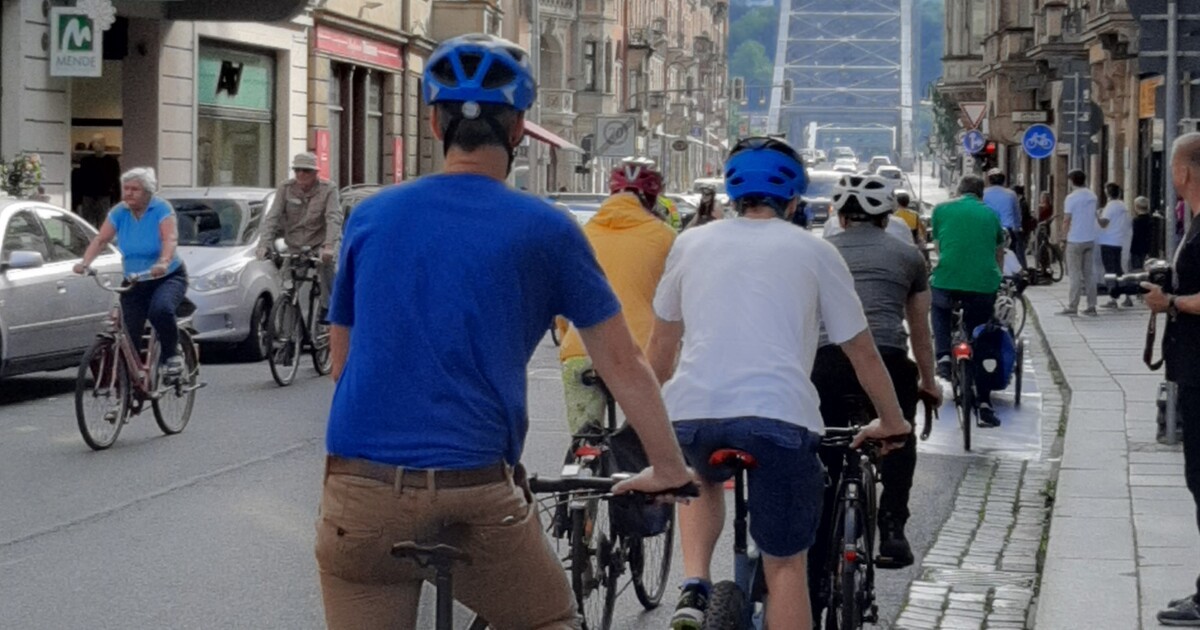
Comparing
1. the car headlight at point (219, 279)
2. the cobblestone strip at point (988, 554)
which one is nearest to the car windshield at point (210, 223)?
the car headlight at point (219, 279)

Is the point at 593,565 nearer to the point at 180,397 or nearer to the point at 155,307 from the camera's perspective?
the point at 155,307

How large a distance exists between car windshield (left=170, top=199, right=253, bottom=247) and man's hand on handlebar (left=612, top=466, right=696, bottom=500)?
54.6 ft

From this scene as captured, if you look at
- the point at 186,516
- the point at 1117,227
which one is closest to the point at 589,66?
the point at 1117,227

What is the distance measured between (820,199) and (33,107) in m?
40.1

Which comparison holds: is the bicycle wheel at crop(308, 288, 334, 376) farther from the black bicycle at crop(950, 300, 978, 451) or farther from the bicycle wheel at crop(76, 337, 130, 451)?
the black bicycle at crop(950, 300, 978, 451)

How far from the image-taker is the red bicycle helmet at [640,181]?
29.5 feet

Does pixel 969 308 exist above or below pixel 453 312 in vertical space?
below

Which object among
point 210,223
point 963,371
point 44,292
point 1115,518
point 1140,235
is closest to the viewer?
point 1115,518

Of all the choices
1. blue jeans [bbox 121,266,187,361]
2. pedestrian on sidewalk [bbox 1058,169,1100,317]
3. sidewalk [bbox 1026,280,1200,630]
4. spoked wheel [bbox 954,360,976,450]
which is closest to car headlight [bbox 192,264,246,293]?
blue jeans [bbox 121,266,187,361]

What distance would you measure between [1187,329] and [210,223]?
13.9 m

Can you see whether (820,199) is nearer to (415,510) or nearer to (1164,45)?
(1164,45)

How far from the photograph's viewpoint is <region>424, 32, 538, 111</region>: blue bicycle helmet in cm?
422

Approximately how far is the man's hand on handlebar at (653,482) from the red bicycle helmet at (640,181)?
4.59 meters

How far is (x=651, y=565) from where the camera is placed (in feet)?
28.0
